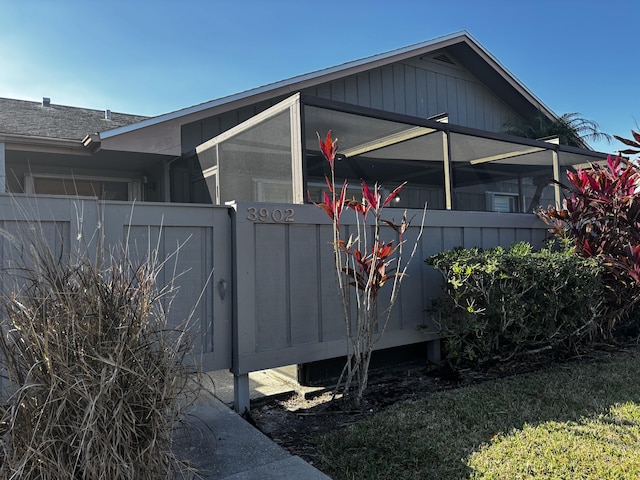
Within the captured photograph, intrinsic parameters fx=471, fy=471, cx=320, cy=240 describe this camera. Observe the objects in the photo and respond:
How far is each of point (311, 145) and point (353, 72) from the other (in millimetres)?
4579

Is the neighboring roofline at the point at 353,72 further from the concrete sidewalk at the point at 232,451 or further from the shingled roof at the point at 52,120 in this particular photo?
the concrete sidewalk at the point at 232,451

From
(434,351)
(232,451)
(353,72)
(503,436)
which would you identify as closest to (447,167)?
(434,351)

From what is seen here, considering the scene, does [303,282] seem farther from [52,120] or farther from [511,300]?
[52,120]

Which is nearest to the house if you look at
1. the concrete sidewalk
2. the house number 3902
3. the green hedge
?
the house number 3902

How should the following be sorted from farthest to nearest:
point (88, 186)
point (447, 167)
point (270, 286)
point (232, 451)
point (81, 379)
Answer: point (88, 186), point (447, 167), point (270, 286), point (232, 451), point (81, 379)

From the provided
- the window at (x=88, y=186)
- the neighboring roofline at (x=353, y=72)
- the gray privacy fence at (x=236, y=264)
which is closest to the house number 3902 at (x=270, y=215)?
the gray privacy fence at (x=236, y=264)

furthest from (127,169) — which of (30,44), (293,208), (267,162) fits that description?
(293,208)

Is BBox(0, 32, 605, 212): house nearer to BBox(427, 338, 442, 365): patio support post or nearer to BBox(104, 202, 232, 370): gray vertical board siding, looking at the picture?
BBox(104, 202, 232, 370): gray vertical board siding

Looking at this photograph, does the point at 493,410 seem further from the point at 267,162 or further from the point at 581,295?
the point at 267,162

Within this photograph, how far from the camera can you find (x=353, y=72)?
8.41m

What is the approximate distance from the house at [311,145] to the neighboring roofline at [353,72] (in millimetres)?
20

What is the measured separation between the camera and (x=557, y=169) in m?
6.25

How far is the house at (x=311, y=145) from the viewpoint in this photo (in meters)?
4.54

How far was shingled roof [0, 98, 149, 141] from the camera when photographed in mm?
6758
